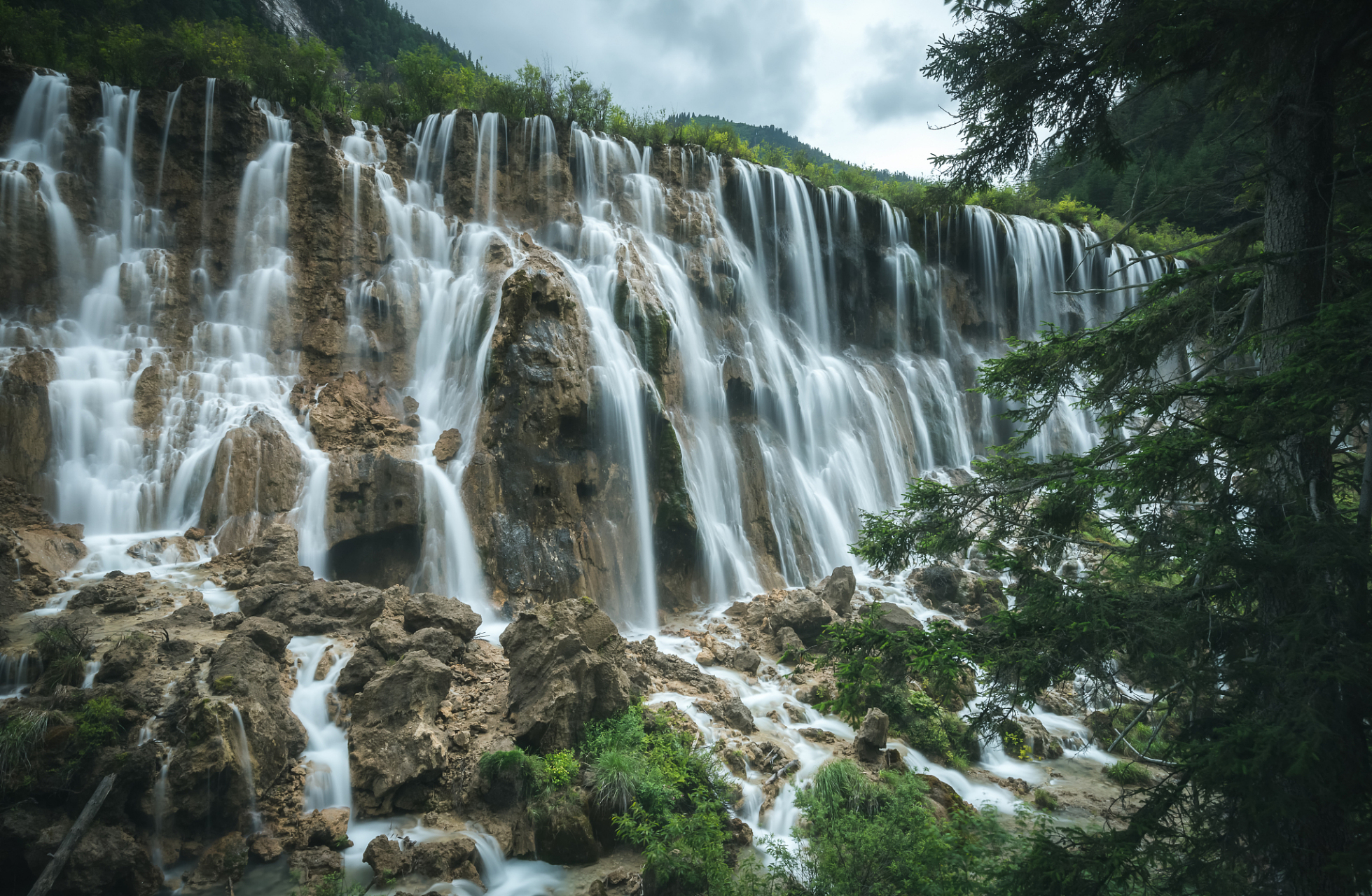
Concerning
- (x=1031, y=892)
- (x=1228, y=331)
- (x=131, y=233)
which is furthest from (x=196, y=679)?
(x=131, y=233)

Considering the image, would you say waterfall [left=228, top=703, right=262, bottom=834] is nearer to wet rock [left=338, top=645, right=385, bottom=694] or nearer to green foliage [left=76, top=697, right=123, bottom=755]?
green foliage [left=76, top=697, right=123, bottom=755]

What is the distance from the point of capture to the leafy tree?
351 cm

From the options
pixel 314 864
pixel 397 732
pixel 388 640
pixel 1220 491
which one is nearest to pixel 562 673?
pixel 397 732

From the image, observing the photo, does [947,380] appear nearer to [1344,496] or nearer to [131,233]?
[1344,496]

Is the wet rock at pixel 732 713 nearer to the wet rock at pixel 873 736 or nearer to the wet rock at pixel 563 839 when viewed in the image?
the wet rock at pixel 873 736

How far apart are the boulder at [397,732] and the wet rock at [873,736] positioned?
540 centimetres

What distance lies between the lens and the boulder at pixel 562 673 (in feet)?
25.9

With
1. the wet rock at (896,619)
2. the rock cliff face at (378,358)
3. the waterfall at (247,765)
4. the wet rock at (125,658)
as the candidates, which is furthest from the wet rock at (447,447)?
the wet rock at (896,619)

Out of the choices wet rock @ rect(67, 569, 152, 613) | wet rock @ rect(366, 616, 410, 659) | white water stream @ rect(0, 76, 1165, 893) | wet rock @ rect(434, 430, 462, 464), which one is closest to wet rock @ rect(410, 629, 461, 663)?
wet rock @ rect(366, 616, 410, 659)

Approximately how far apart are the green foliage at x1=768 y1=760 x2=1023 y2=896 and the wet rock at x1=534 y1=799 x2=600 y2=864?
6.44 feet

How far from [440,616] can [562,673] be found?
2481 mm

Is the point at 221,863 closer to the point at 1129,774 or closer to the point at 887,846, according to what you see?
the point at 887,846

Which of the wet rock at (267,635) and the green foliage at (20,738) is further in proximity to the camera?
the wet rock at (267,635)

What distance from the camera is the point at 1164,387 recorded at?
15.5 ft
